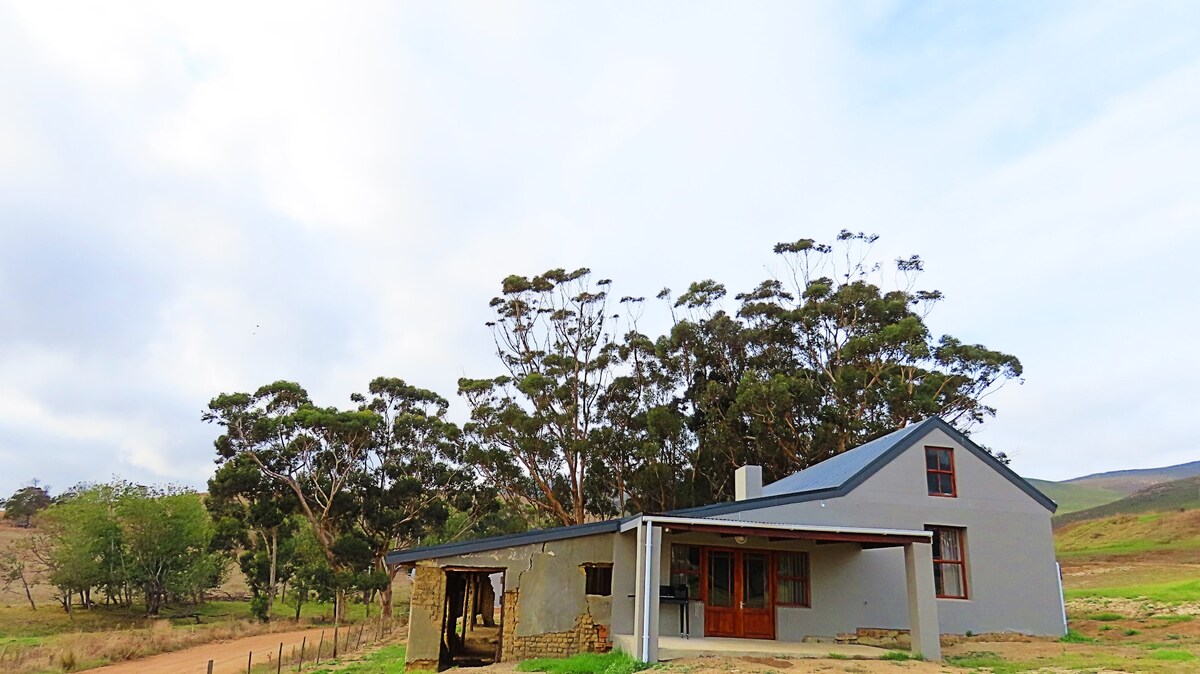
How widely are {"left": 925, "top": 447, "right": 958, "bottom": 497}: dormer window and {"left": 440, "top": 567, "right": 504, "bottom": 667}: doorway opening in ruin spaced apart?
9908 millimetres

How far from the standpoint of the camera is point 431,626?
1638 centimetres

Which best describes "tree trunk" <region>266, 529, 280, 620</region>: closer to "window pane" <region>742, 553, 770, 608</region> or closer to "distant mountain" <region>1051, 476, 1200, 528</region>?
"window pane" <region>742, 553, 770, 608</region>

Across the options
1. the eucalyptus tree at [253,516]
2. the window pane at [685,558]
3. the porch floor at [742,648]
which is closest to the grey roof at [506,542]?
the window pane at [685,558]

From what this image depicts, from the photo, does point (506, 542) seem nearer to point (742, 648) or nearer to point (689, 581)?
point (689, 581)

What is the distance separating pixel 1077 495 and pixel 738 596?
146774 millimetres

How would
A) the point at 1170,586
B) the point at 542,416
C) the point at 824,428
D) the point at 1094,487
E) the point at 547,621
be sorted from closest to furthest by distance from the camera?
the point at 547,621, the point at 1170,586, the point at 824,428, the point at 542,416, the point at 1094,487

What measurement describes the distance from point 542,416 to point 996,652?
2515 centimetres

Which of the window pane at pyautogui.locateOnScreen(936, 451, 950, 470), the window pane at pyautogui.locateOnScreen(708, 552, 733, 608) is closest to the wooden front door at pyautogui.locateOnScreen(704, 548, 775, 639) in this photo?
the window pane at pyautogui.locateOnScreen(708, 552, 733, 608)

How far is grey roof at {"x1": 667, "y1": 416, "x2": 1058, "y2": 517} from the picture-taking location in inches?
661

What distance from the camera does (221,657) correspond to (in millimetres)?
24844

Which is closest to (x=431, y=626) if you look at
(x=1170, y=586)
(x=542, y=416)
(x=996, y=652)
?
(x=996, y=652)

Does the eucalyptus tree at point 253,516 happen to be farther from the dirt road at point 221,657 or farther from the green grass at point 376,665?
the green grass at point 376,665

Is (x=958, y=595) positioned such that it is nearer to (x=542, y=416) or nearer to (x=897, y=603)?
(x=897, y=603)

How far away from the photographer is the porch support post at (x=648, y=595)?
13297 mm
